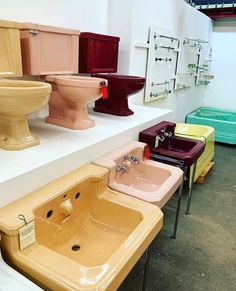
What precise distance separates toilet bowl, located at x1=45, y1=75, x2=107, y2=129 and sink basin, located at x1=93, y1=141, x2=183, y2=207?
33 centimetres

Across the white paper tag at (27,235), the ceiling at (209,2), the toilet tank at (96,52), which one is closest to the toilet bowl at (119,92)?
the toilet tank at (96,52)

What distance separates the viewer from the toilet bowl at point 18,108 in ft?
3.71

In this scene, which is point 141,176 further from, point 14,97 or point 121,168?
point 14,97

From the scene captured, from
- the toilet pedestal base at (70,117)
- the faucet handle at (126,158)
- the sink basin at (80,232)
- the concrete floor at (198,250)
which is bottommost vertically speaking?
the concrete floor at (198,250)

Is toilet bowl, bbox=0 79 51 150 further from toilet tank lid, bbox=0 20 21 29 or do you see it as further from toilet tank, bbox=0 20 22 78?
toilet tank lid, bbox=0 20 21 29

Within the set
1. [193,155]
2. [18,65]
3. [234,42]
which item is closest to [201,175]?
[193,155]

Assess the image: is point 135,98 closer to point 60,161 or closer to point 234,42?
point 60,161

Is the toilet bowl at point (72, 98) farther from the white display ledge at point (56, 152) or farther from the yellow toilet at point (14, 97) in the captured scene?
the yellow toilet at point (14, 97)

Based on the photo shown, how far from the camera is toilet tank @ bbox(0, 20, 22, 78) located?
134cm

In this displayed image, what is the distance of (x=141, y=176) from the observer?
1.74 meters

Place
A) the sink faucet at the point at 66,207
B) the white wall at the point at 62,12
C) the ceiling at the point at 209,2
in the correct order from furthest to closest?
the ceiling at the point at 209,2, the white wall at the point at 62,12, the sink faucet at the point at 66,207

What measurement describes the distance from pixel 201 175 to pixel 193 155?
3.76 ft

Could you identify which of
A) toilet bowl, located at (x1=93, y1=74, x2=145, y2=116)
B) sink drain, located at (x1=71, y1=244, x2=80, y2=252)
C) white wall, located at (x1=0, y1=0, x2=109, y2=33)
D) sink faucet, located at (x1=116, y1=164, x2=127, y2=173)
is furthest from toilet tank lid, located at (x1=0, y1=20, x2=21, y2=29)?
sink drain, located at (x1=71, y1=244, x2=80, y2=252)

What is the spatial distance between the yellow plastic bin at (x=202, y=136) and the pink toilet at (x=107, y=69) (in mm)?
1118
